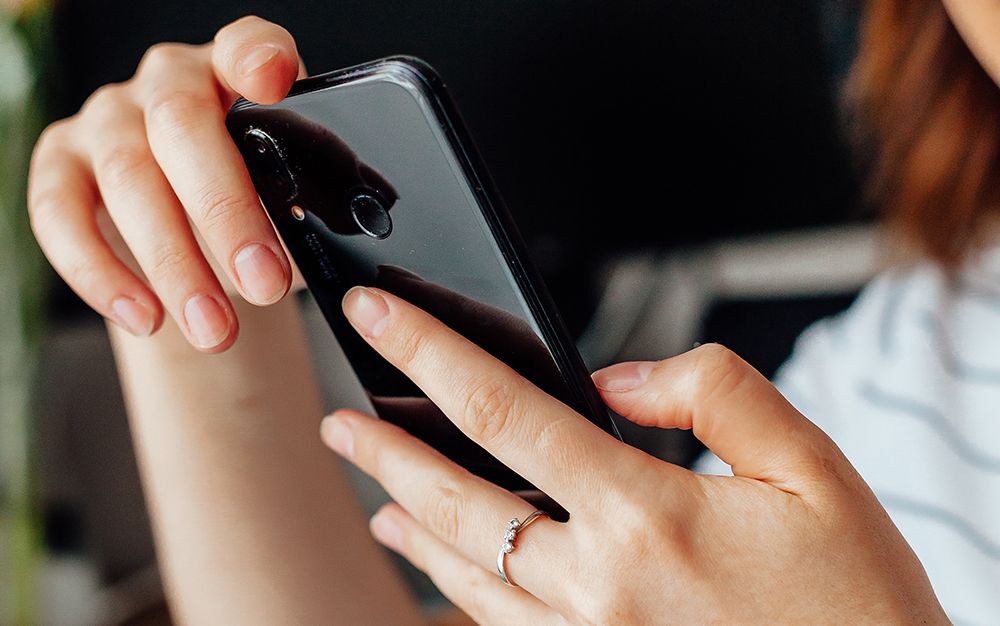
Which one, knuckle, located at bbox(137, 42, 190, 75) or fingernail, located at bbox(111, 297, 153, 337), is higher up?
knuckle, located at bbox(137, 42, 190, 75)

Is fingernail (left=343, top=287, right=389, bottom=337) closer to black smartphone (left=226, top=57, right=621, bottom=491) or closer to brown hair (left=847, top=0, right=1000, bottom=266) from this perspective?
black smartphone (left=226, top=57, right=621, bottom=491)

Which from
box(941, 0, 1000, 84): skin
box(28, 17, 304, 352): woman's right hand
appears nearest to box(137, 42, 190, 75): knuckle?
box(28, 17, 304, 352): woman's right hand

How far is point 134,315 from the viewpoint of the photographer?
16.3 inches

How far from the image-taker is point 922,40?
77 cm

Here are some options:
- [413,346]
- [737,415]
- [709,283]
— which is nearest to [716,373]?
[737,415]

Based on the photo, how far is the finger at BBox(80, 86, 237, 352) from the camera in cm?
38

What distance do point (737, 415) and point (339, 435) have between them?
0.24 m

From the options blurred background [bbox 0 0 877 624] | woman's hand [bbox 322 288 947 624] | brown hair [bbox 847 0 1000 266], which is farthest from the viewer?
blurred background [bbox 0 0 877 624]

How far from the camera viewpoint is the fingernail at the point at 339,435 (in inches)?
18.5

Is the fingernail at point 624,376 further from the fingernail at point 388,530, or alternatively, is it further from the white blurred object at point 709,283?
the white blurred object at point 709,283

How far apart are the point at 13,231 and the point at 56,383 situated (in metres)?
0.29

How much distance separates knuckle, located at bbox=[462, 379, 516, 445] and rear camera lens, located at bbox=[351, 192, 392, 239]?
3.3 inches

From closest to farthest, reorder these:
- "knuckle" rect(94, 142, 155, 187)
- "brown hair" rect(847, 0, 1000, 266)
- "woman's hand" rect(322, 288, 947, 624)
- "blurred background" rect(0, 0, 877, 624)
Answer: "woman's hand" rect(322, 288, 947, 624) < "knuckle" rect(94, 142, 155, 187) < "brown hair" rect(847, 0, 1000, 266) < "blurred background" rect(0, 0, 877, 624)

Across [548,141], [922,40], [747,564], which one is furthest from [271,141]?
[548,141]
